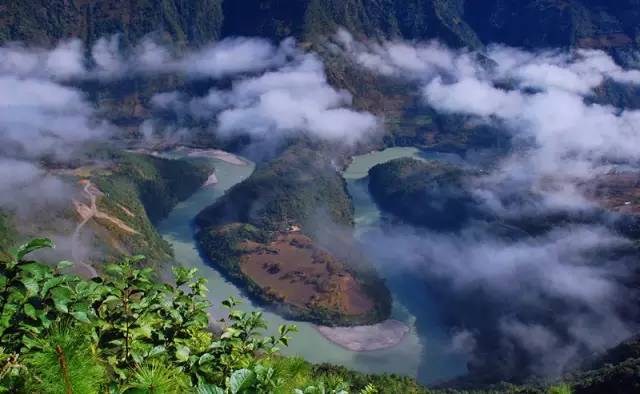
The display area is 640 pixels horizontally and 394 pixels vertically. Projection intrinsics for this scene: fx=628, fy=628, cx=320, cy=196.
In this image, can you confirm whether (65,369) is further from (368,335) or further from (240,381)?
(368,335)

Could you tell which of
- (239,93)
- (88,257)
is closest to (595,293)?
(88,257)

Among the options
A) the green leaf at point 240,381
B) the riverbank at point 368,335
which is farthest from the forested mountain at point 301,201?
the riverbank at point 368,335

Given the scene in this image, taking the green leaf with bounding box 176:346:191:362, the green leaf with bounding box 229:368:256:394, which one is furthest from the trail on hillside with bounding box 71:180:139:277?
the green leaf with bounding box 229:368:256:394

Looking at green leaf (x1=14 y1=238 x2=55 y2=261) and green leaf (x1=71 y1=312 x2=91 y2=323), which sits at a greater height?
green leaf (x1=14 y1=238 x2=55 y2=261)

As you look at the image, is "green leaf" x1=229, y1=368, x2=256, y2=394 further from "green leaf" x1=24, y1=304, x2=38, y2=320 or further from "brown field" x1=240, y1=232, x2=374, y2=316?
"brown field" x1=240, y1=232, x2=374, y2=316

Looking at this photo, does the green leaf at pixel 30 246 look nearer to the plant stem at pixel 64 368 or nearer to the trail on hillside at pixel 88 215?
the plant stem at pixel 64 368

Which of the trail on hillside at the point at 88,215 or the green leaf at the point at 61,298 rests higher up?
the green leaf at the point at 61,298

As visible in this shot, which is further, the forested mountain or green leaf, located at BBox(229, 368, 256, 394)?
the forested mountain

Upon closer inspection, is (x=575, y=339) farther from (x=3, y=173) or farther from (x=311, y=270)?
(x=3, y=173)
